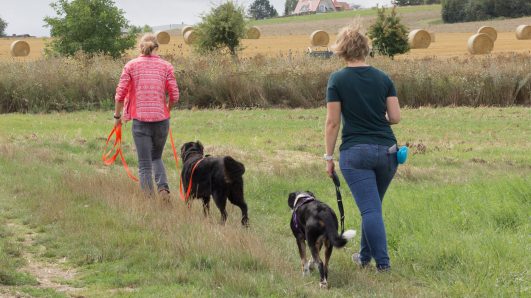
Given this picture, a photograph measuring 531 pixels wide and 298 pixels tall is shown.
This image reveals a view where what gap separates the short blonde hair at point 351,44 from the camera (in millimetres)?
6570

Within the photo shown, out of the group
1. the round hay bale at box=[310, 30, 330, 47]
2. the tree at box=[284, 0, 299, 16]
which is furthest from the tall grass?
the tree at box=[284, 0, 299, 16]

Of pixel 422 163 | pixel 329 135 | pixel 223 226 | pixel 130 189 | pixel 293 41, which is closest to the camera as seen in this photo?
pixel 329 135

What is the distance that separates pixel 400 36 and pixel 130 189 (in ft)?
96.1

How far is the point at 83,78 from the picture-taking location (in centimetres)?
2678

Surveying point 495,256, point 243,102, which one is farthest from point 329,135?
point 243,102

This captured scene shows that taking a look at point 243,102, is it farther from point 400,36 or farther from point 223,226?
point 223,226

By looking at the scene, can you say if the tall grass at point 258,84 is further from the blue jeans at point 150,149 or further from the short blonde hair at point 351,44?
the short blonde hair at point 351,44

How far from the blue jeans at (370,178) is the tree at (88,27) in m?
29.3

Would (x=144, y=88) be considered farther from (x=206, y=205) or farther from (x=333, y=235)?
(x=333, y=235)

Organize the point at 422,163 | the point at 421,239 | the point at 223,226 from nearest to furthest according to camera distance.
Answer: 1. the point at 421,239
2. the point at 223,226
3. the point at 422,163

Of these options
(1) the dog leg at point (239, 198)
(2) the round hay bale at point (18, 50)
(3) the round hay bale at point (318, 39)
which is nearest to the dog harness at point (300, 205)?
(1) the dog leg at point (239, 198)

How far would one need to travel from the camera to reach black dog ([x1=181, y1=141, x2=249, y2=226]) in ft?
27.4

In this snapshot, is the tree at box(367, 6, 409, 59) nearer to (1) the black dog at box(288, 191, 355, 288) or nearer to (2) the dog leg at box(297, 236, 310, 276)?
(2) the dog leg at box(297, 236, 310, 276)

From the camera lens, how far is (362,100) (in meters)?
6.53
